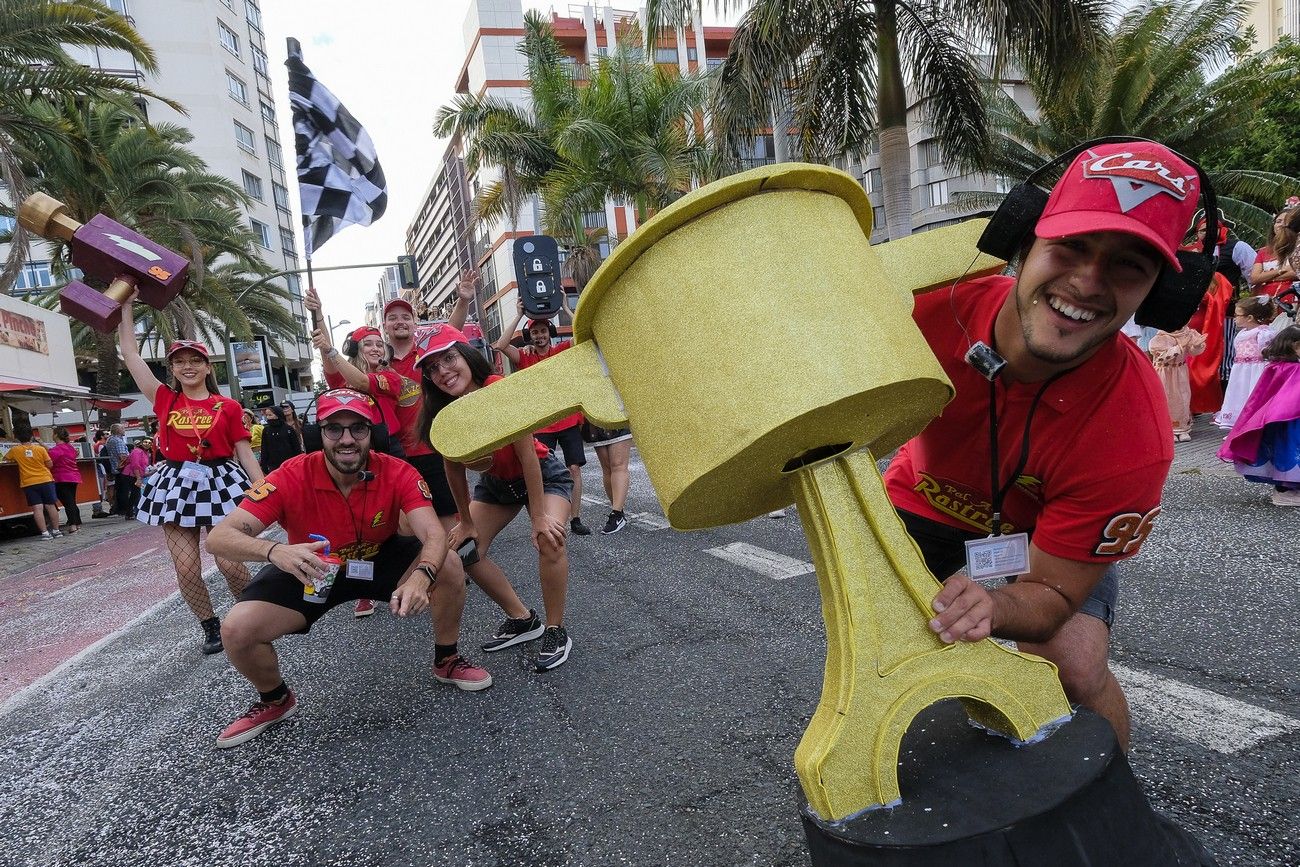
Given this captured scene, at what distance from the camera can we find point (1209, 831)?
163 cm

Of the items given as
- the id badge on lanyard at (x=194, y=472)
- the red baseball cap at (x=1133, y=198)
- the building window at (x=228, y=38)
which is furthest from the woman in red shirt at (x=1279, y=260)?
the building window at (x=228, y=38)

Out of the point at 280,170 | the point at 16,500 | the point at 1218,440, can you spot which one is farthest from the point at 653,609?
the point at 280,170

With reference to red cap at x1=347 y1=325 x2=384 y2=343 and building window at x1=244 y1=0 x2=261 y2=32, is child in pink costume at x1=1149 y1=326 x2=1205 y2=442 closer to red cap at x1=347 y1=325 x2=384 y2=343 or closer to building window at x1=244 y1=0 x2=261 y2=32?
red cap at x1=347 y1=325 x2=384 y2=343

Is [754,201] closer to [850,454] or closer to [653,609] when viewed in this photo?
[850,454]

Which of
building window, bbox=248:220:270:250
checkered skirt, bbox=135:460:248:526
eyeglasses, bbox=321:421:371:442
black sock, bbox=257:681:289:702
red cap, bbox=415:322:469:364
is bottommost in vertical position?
black sock, bbox=257:681:289:702

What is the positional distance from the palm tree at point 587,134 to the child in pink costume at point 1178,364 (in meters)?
10.6

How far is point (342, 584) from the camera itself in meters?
3.08

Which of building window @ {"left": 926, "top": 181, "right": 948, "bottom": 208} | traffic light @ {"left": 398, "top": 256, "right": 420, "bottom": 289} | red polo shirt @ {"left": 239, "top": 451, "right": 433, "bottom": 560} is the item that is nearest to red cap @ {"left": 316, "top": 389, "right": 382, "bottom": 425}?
red polo shirt @ {"left": 239, "top": 451, "right": 433, "bottom": 560}

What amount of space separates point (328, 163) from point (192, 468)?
2057 mm

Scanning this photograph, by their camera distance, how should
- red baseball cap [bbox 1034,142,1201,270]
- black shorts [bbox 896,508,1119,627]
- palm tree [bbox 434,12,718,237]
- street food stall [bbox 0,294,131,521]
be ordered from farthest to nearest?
palm tree [bbox 434,12,718,237]
street food stall [bbox 0,294,131,521]
black shorts [bbox 896,508,1119,627]
red baseball cap [bbox 1034,142,1201,270]

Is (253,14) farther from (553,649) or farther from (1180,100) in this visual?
(553,649)

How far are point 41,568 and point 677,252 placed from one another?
397 inches

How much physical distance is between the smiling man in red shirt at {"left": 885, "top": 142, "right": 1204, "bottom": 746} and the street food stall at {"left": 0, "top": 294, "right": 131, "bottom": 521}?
1407cm

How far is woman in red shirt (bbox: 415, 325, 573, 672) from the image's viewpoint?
10.9ft
